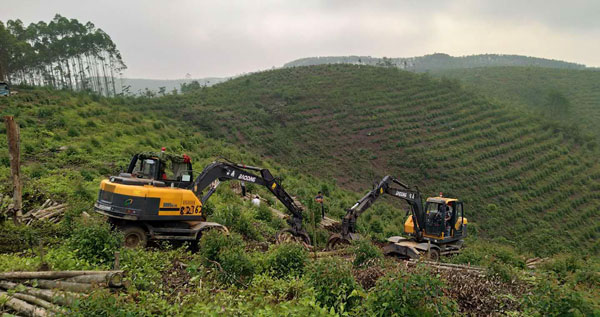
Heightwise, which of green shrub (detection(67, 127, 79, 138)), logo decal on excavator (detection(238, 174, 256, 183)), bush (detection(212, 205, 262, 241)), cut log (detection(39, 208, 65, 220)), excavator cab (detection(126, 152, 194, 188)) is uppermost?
green shrub (detection(67, 127, 79, 138))

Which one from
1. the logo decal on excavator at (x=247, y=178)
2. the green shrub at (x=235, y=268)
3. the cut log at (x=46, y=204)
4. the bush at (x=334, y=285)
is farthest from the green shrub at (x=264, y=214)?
the bush at (x=334, y=285)

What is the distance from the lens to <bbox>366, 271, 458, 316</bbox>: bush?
5520 millimetres

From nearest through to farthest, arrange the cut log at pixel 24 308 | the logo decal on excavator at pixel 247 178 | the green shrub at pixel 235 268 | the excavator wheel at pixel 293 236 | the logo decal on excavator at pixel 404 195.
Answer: the cut log at pixel 24 308 < the green shrub at pixel 235 268 < the logo decal on excavator at pixel 247 178 < the excavator wheel at pixel 293 236 < the logo decal on excavator at pixel 404 195

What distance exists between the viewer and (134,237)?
10.6m

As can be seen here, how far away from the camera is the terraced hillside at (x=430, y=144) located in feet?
110

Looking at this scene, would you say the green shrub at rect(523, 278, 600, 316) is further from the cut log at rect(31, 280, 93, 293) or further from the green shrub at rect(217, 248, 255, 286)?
the cut log at rect(31, 280, 93, 293)

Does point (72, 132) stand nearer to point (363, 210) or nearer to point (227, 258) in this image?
point (363, 210)

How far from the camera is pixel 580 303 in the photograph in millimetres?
5484

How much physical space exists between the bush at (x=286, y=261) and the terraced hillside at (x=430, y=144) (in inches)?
615

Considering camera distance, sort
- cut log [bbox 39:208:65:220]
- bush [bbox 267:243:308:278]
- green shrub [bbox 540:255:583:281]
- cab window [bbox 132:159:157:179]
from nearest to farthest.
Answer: bush [bbox 267:243:308:278] < cab window [bbox 132:159:157:179] < cut log [bbox 39:208:65:220] < green shrub [bbox 540:255:583:281]

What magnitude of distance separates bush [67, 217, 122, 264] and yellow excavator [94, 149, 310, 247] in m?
1.63

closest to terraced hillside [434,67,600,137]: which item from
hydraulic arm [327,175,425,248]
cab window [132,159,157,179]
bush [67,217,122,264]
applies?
hydraulic arm [327,175,425,248]

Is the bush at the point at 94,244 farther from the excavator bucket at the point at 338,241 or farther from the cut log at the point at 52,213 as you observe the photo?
the excavator bucket at the point at 338,241

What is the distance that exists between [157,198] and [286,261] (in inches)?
163
